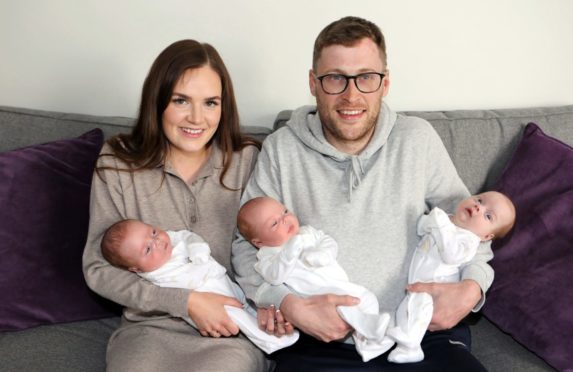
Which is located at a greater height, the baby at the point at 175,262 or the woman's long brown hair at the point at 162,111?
the woman's long brown hair at the point at 162,111

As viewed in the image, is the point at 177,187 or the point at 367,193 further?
the point at 177,187

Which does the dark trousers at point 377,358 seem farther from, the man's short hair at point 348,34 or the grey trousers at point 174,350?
the man's short hair at point 348,34

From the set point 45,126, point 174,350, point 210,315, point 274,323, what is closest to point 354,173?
point 274,323

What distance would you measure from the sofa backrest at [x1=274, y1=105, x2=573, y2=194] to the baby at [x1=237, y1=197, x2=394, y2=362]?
0.70 m

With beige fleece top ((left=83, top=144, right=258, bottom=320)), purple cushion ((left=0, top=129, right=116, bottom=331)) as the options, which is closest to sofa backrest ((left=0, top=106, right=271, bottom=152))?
purple cushion ((left=0, top=129, right=116, bottom=331))

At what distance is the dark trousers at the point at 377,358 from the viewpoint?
72.0 inches

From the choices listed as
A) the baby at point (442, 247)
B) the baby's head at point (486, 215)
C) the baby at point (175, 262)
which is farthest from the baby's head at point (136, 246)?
the baby's head at point (486, 215)

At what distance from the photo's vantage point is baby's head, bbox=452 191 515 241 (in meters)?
2.00

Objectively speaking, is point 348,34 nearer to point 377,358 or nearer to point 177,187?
point 177,187

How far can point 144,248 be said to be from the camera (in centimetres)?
199

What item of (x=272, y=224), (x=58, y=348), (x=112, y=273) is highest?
(x=272, y=224)

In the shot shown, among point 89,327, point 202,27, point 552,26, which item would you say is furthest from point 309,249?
point 552,26

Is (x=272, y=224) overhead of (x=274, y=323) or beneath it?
overhead

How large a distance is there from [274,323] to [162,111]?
812 millimetres
